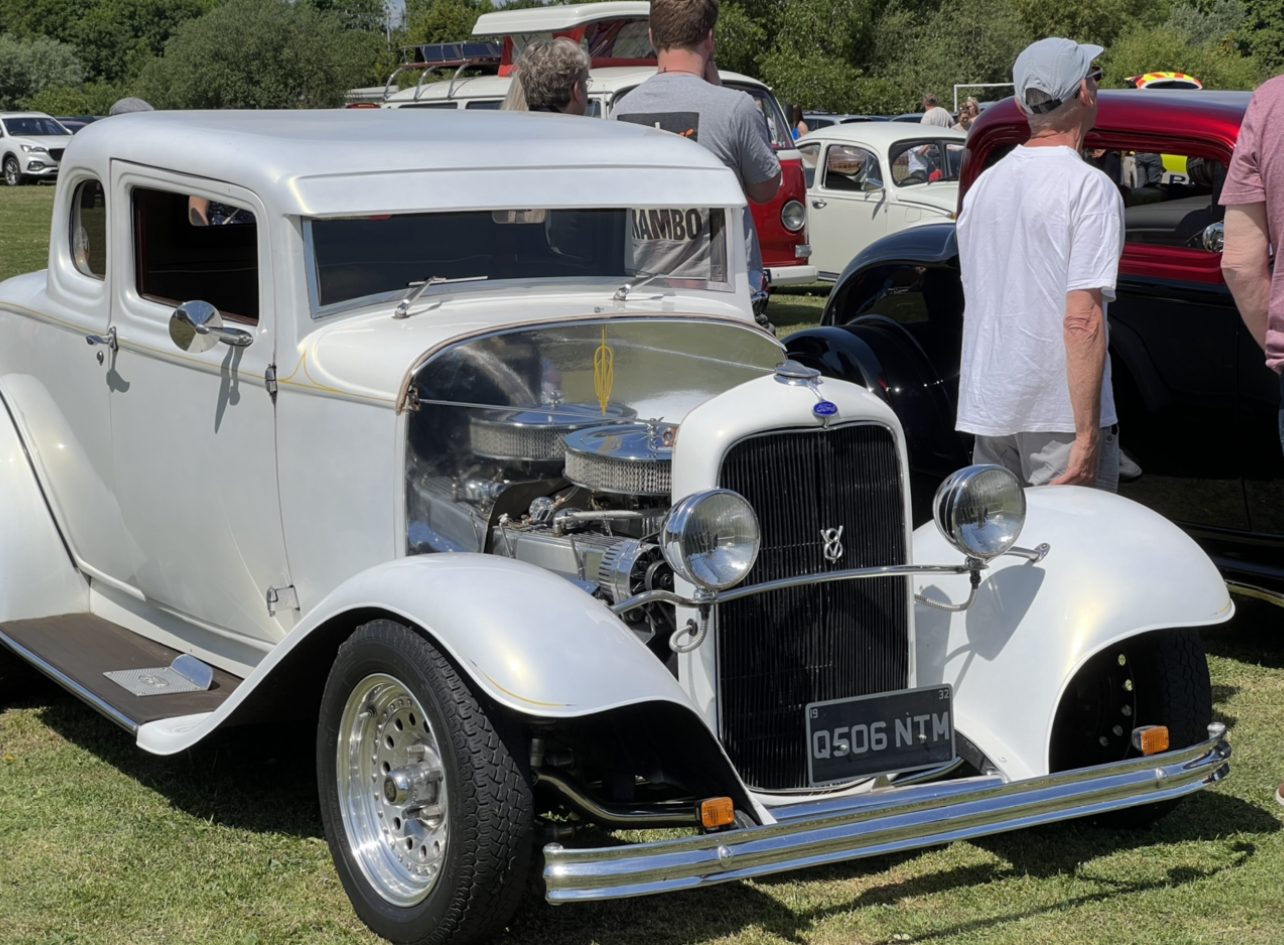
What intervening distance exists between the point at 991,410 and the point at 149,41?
81.5 metres

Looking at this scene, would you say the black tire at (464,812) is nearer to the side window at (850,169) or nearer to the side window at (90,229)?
the side window at (90,229)

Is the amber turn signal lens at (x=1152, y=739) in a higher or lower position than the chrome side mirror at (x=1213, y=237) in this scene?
lower

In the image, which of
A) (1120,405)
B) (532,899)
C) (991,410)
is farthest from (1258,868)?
(1120,405)

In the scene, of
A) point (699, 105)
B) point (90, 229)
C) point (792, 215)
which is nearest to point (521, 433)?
point (90, 229)

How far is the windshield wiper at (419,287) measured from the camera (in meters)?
3.84

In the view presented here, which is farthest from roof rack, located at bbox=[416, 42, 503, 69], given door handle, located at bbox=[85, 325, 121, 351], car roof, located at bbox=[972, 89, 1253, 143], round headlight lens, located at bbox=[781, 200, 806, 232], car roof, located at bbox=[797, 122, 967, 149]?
door handle, located at bbox=[85, 325, 121, 351]

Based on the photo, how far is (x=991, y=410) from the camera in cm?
412

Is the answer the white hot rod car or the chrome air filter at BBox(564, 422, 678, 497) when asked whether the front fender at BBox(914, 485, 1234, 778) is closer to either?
the white hot rod car

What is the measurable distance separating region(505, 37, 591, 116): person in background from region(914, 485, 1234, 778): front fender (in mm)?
2666

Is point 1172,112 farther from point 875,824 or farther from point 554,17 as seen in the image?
point 554,17

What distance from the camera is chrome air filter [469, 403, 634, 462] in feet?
11.8

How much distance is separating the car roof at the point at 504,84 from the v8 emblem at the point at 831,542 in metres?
9.41

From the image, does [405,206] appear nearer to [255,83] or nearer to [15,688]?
[15,688]

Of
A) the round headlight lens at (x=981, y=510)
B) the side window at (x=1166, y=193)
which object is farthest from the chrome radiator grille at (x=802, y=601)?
the side window at (x=1166, y=193)
